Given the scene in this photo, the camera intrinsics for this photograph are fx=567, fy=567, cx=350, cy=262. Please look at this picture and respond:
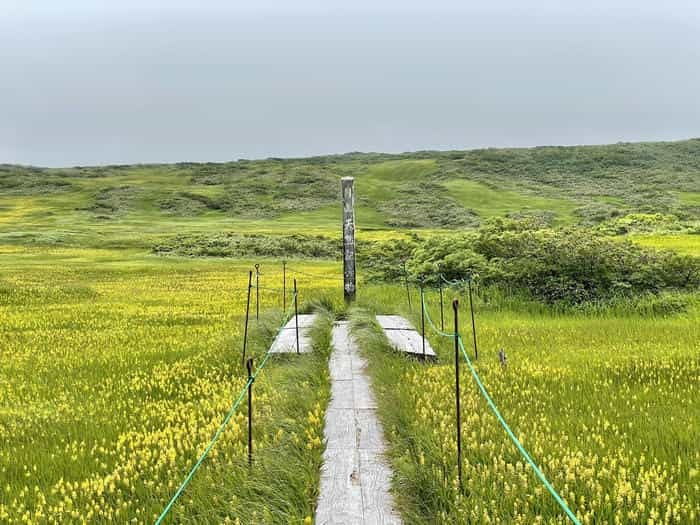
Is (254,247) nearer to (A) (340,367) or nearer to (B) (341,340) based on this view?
(B) (341,340)

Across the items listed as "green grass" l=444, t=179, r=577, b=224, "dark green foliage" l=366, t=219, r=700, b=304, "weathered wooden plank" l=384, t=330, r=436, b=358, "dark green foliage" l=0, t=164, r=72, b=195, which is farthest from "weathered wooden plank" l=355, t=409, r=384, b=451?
"dark green foliage" l=0, t=164, r=72, b=195

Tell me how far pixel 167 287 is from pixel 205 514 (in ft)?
71.8

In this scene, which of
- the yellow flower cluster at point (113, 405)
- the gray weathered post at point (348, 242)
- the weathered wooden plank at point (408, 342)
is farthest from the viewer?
the gray weathered post at point (348, 242)

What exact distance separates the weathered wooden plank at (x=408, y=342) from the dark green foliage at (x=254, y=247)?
33473 mm

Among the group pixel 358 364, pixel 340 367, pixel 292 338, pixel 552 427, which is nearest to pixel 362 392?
pixel 340 367

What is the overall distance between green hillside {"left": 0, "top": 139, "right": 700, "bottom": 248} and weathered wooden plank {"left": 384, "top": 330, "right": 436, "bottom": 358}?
3380 centimetres

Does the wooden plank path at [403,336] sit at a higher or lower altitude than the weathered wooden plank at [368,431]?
lower

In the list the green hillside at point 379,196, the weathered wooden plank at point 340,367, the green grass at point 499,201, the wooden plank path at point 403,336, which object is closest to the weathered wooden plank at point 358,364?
the weathered wooden plank at point 340,367

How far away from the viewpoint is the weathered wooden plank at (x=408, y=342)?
425 inches

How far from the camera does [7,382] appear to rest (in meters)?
9.54

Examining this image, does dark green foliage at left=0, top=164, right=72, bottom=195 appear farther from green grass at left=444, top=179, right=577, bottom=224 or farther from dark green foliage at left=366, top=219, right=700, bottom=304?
dark green foliage at left=366, top=219, right=700, bottom=304

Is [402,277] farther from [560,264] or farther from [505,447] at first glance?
[505,447]

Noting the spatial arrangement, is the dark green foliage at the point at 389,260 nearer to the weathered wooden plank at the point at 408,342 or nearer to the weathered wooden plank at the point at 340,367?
the weathered wooden plank at the point at 408,342

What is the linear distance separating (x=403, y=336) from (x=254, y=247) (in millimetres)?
38944
